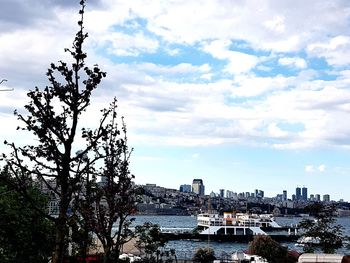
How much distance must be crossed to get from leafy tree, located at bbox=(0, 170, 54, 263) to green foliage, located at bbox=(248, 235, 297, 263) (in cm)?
2668

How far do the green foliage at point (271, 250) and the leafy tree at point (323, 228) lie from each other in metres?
8.31

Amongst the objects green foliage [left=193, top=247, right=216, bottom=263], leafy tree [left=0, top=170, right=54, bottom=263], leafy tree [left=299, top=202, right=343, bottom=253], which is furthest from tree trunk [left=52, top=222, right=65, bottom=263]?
green foliage [left=193, top=247, right=216, bottom=263]

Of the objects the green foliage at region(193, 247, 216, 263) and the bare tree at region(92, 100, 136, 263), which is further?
the green foliage at region(193, 247, 216, 263)

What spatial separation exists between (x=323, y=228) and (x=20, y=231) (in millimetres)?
21395

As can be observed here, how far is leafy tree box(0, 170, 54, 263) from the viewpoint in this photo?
17.6 meters

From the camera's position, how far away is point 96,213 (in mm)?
17859

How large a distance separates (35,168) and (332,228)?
95.4 ft

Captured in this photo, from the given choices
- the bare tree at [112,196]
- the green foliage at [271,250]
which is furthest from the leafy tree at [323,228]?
the bare tree at [112,196]

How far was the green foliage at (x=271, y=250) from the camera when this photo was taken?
4442 cm

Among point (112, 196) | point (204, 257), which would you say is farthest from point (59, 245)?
point (204, 257)

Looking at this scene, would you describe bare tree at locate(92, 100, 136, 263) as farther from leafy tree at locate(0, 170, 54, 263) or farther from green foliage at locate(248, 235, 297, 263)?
green foliage at locate(248, 235, 297, 263)

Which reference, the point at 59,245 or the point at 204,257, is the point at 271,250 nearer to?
the point at 204,257

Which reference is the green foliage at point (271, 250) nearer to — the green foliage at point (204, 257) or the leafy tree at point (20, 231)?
the green foliage at point (204, 257)

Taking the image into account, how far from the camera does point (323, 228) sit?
34500 mm
